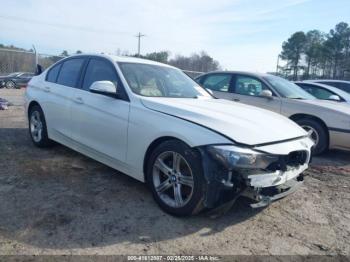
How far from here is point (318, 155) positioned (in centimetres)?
680

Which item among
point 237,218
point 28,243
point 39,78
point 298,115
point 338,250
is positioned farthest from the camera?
point 298,115

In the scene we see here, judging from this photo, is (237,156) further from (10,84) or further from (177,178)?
(10,84)

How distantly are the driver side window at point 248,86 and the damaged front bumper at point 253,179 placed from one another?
13.6 ft

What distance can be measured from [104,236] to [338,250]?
2138 mm

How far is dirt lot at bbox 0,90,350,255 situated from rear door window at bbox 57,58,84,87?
1289 millimetres

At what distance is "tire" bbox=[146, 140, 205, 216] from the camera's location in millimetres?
3307

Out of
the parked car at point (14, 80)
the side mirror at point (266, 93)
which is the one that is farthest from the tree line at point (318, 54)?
the side mirror at point (266, 93)

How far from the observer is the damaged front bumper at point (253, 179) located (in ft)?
10.4

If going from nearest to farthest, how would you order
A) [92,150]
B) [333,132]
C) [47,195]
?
[47,195]
[92,150]
[333,132]

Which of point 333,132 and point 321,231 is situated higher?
point 333,132

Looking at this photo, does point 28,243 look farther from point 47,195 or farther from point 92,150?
point 92,150

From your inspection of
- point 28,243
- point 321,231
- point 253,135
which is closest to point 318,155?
point 321,231

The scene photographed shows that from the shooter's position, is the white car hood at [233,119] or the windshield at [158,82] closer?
the white car hood at [233,119]

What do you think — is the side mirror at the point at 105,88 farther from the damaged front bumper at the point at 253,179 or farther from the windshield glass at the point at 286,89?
the windshield glass at the point at 286,89
